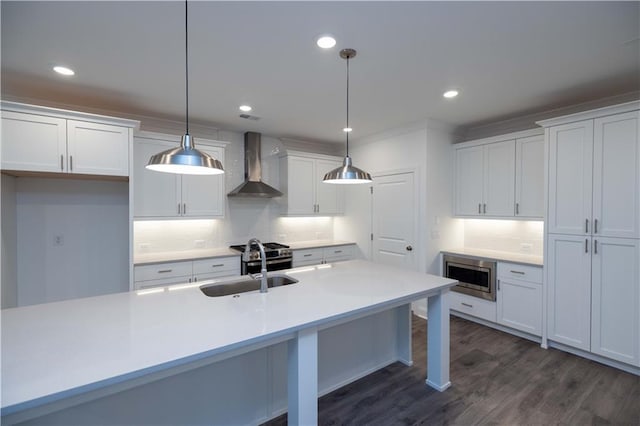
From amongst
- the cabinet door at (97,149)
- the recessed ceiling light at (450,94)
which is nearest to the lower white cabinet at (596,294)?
the recessed ceiling light at (450,94)

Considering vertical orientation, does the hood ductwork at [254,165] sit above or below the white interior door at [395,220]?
above

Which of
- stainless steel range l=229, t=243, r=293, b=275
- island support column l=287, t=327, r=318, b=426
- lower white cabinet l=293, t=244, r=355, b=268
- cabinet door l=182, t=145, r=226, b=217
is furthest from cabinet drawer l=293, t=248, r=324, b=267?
island support column l=287, t=327, r=318, b=426

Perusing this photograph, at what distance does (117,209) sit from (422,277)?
349 cm

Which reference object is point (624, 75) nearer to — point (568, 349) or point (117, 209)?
point (568, 349)

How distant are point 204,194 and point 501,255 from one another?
3913mm

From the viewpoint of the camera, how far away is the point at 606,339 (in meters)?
2.75

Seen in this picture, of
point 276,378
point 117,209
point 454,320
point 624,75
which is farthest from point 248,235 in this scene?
point 624,75

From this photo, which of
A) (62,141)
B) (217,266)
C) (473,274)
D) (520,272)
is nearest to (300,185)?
(217,266)

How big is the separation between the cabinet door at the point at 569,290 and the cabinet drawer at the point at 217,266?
11.8 ft

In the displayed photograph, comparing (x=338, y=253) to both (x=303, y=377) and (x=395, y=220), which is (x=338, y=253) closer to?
(x=395, y=220)

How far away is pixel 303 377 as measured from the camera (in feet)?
5.49

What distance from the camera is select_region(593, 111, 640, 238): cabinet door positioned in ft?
8.46

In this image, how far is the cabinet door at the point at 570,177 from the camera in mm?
2836

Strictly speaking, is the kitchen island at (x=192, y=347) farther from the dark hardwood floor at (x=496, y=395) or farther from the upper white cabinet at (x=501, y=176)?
the upper white cabinet at (x=501, y=176)
